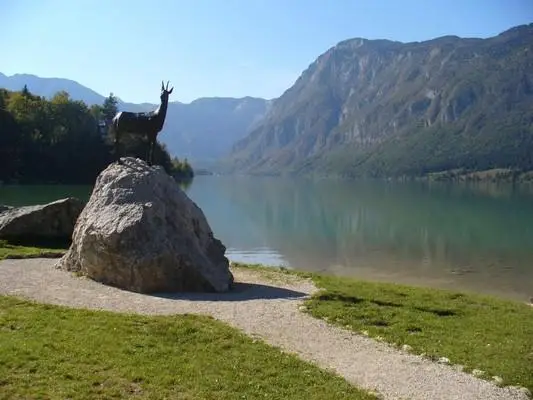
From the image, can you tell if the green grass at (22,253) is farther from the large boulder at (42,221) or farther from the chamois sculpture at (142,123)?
the chamois sculpture at (142,123)

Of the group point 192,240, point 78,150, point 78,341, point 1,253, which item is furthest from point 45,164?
point 78,341

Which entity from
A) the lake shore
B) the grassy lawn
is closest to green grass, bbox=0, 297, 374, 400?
the lake shore

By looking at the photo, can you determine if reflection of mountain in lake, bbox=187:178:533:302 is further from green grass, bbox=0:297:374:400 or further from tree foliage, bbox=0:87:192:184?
tree foliage, bbox=0:87:192:184

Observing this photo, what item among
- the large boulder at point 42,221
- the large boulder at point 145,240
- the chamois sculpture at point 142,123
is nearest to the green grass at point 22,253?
the large boulder at point 42,221

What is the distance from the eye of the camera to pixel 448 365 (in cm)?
1339

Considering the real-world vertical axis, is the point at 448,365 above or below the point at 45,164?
below

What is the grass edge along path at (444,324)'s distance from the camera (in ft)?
44.6

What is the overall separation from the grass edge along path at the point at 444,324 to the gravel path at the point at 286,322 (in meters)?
0.57

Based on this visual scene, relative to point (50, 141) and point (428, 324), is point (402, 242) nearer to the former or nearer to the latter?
point (428, 324)

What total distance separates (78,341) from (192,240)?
972 cm

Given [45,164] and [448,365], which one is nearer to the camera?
[448,365]

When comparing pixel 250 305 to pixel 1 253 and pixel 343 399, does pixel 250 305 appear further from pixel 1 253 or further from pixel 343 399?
pixel 1 253

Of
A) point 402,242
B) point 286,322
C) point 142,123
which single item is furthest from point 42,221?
point 402,242

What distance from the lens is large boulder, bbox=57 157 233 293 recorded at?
2098 centimetres
